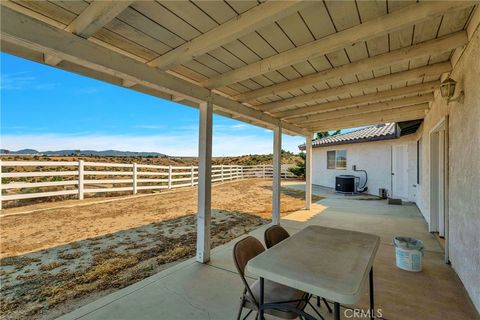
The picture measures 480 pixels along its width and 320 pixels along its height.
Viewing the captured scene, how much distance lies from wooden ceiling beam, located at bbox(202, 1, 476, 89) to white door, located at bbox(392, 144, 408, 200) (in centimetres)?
832

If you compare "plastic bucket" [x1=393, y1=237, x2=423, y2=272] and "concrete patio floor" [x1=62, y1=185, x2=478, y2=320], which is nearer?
"concrete patio floor" [x1=62, y1=185, x2=478, y2=320]

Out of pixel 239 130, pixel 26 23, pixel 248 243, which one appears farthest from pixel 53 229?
pixel 239 130

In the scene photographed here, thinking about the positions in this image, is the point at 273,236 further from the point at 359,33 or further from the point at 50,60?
the point at 50,60

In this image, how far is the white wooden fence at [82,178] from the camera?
20.1 ft

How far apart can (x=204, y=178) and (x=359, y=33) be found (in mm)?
2516

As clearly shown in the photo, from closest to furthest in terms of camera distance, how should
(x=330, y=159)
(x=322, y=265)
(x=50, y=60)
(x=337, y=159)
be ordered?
(x=322, y=265) < (x=50, y=60) < (x=337, y=159) < (x=330, y=159)

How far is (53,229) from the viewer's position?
466cm

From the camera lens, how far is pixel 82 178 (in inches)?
291

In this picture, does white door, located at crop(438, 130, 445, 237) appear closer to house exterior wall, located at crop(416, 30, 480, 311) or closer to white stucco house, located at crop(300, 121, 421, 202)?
house exterior wall, located at crop(416, 30, 480, 311)

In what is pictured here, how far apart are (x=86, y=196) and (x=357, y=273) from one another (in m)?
8.85

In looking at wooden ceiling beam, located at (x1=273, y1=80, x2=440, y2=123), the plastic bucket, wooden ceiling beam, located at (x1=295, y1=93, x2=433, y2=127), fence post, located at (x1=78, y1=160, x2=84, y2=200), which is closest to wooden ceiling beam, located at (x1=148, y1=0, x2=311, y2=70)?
wooden ceiling beam, located at (x1=273, y1=80, x2=440, y2=123)

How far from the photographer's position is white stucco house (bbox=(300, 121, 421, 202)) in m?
7.97

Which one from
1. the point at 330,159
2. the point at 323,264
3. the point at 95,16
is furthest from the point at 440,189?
the point at 330,159

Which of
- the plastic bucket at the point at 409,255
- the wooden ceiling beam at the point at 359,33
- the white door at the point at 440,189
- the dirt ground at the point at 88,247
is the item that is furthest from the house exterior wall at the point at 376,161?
the wooden ceiling beam at the point at 359,33
